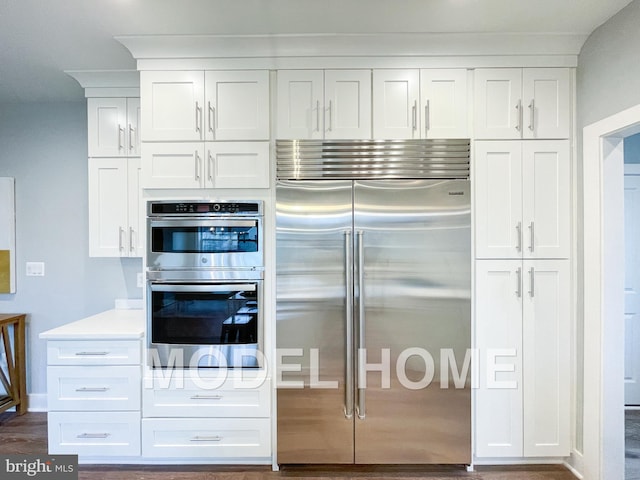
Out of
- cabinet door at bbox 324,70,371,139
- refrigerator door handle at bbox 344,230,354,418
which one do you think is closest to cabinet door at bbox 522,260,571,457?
refrigerator door handle at bbox 344,230,354,418

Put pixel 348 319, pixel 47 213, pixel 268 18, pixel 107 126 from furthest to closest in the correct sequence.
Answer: pixel 47 213 < pixel 107 126 < pixel 348 319 < pixel 268 18

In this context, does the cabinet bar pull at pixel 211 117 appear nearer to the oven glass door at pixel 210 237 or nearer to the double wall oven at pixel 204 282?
the double wall oven at pixel 204 282

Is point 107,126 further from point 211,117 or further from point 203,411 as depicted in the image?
point 203,411

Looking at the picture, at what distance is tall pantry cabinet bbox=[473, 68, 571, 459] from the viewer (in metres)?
2.12

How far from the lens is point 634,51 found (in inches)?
69.8

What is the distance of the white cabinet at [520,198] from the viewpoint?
2.12 m

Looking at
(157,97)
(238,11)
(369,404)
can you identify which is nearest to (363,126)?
(238,11)

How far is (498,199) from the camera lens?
212cm

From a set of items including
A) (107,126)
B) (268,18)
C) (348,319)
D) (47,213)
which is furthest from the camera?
(47,213)

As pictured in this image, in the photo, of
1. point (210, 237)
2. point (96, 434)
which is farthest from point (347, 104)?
point (96, 434)

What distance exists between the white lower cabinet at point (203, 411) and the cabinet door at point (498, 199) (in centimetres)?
157

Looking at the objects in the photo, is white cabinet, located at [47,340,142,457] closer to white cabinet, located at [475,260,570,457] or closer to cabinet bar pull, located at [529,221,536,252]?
white cabinet, located at [475,260,570,457]

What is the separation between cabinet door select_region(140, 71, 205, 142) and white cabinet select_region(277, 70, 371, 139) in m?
0.50

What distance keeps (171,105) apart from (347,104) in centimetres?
105
